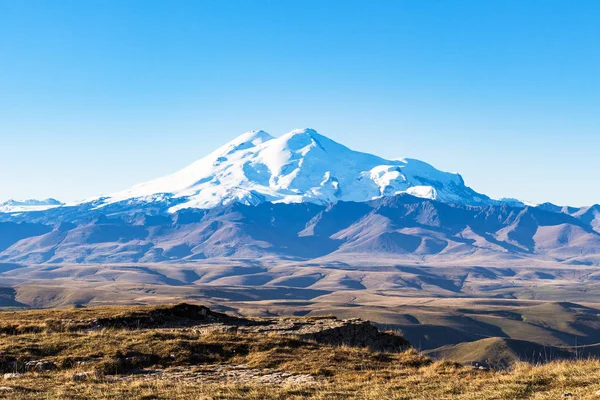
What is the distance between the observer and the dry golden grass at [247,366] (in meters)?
18.2

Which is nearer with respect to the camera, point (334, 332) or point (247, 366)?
point (247, 366)

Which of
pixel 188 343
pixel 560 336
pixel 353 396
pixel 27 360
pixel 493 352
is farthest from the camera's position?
pixel 560 336

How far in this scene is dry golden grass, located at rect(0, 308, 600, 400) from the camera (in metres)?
18.2

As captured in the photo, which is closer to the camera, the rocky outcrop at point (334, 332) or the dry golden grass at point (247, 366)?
the dry golden grass at point (247, 366)

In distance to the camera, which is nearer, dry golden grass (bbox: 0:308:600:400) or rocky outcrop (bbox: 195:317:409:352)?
dry golden grass (bbox: 0:308:600:400)

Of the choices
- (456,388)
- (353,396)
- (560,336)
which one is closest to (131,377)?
(353,396)

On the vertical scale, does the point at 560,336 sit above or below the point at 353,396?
below

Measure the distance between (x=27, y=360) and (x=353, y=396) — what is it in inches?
480

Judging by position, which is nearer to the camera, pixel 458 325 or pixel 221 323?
pixel 221 323

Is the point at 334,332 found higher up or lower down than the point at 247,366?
higher up

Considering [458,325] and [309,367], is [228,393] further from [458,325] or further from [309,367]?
[458,325]

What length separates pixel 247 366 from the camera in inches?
915

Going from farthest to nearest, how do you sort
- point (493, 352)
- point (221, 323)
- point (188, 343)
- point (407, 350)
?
point (493, 352), point (221, 323), point (407, 350), point (188, 343)

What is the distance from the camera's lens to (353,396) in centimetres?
1805
